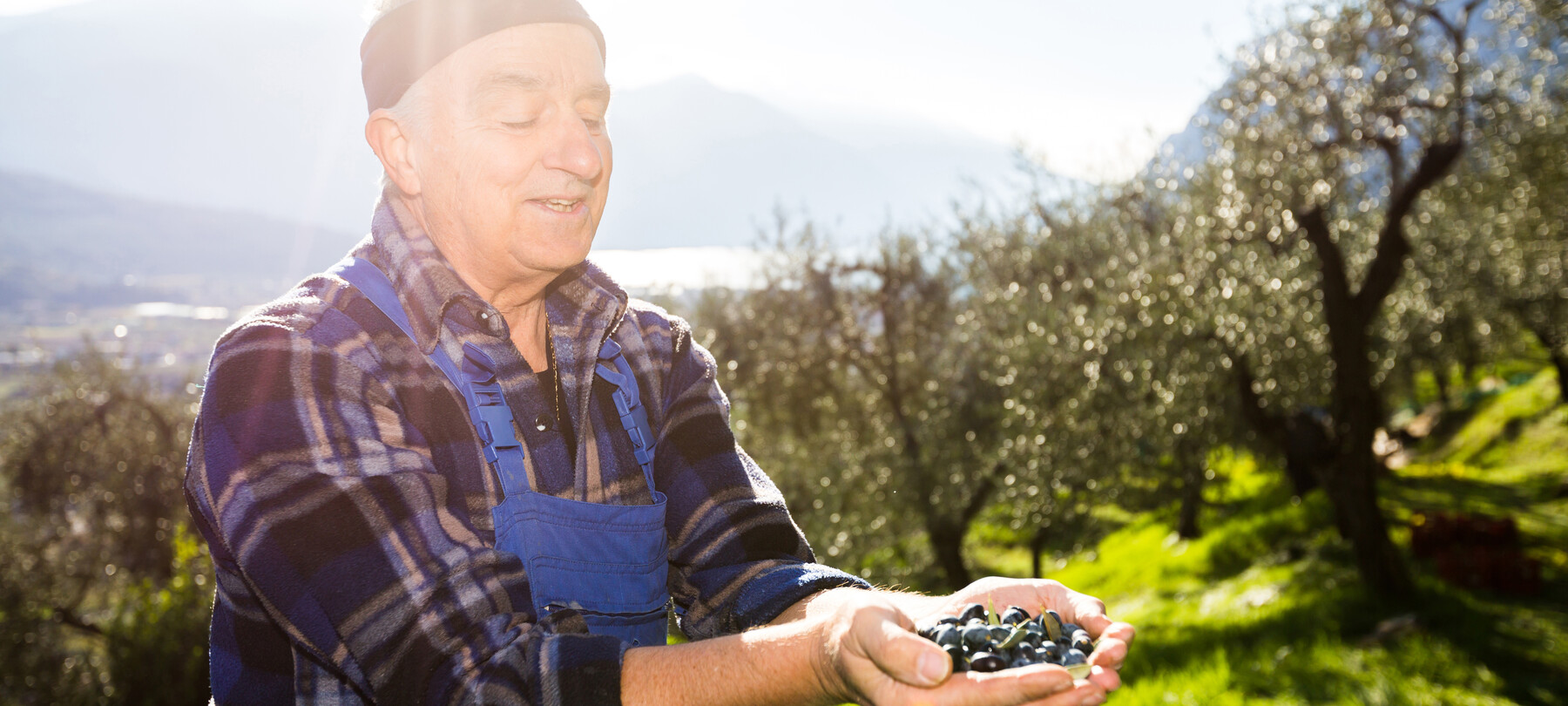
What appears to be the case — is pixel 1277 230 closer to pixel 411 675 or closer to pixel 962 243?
pixel 962 243

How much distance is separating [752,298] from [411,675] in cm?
1475

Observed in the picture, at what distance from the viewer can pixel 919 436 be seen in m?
14.4

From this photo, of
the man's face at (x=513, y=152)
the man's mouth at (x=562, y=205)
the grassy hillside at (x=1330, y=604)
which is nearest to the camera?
the man's face at (x=513, y=152)

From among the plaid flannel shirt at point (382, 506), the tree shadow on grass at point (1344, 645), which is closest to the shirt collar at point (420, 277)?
the plaid flannel shirt at point (382, 506)

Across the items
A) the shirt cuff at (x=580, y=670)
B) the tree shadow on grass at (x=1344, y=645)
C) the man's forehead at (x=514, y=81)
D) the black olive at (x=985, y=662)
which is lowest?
the tree shadow on grass at (x=1344, y=645)

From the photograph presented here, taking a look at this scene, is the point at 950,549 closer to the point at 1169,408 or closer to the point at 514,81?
the point at 1169,408

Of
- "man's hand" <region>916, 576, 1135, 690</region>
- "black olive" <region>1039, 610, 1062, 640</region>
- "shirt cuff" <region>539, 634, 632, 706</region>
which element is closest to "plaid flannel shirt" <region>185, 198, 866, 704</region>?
"shirt cuff" <region>539, 634, 632, 706</region>

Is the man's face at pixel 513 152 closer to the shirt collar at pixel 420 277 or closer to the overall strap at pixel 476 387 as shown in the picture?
the shirt collar at pixel 420 277

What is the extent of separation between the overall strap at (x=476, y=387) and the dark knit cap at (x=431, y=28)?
0.46m

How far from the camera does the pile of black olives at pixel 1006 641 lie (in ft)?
5.57

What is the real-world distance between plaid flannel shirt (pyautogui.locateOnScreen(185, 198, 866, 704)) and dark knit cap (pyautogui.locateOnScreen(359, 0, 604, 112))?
0.33m

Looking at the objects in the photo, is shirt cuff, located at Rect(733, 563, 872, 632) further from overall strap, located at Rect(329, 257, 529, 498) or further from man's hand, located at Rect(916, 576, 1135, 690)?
overall strap, located at Rect(329, 257, 529, 498)

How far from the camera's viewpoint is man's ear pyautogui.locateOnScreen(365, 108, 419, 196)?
2.12 meters

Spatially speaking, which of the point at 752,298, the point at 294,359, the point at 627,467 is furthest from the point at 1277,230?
the point at 294,359
